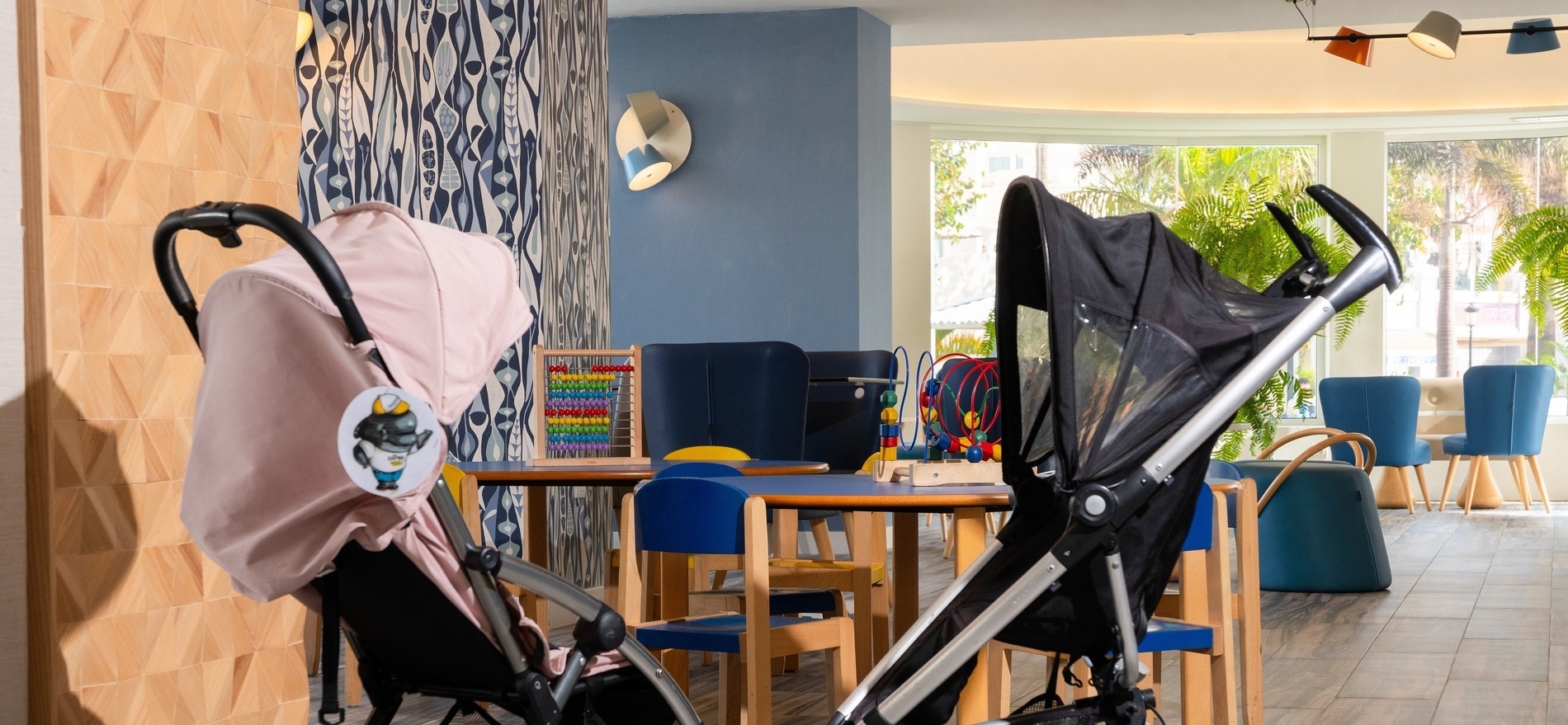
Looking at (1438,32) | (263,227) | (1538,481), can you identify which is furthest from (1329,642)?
(1538,481)

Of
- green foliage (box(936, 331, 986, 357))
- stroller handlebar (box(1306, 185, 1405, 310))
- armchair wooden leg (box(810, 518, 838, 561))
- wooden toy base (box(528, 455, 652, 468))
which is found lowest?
armchair wooden leg (box(810, 518, 838, 561))

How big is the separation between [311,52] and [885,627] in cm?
316

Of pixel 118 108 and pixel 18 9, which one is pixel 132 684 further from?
pixel 18 9

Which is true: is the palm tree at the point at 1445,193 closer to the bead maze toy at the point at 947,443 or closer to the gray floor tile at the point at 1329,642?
the gray floor tile at the point at 1329,642

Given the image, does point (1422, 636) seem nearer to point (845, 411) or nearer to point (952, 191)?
point (845, 411)

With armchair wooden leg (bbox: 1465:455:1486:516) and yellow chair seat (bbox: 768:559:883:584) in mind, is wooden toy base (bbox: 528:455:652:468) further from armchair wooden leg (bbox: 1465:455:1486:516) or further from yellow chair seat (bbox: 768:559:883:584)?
armchair wooden leg (bbox: 1465:455:1486:516)

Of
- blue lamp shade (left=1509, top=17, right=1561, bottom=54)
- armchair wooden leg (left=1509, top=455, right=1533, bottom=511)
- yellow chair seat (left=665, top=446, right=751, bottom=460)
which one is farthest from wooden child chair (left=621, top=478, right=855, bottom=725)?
armchair wooden leg (left=1509, top=455, right=1533, bottom=511)

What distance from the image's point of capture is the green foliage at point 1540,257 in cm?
1012

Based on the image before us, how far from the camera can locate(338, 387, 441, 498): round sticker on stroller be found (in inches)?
68.0

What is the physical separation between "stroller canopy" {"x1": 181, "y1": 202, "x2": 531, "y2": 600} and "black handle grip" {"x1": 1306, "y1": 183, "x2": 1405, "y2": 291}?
1360 millimetres

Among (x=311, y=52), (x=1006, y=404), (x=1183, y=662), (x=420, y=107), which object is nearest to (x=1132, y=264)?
(x=1006, y=404)

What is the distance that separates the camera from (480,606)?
200cm

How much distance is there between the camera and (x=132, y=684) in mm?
2512

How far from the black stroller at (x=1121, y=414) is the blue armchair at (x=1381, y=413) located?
25.1 ft
